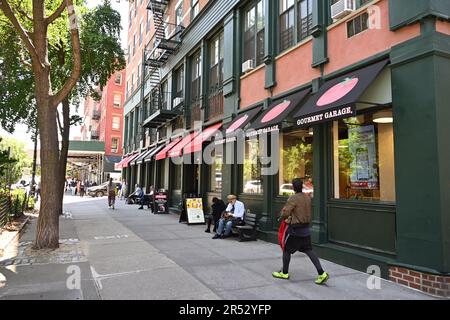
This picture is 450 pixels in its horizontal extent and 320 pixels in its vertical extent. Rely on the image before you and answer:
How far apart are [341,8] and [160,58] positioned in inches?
586

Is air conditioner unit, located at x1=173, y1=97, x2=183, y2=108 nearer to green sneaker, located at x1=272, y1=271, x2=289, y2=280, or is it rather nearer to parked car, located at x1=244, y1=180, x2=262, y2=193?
parked car, located at x1=244, y1=180, x2=262, y2=193

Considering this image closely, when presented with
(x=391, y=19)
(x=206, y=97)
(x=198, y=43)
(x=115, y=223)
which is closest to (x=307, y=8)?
(x=391, y=19)

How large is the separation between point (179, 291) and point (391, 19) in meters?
6.06

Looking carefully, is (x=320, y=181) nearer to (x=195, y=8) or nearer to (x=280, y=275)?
(x=280, y=275)

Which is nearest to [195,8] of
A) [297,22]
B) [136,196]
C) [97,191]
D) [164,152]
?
[164,152]

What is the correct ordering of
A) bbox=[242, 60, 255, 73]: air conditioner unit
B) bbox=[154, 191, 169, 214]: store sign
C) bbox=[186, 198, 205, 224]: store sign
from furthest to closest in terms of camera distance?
bbox=[154, 191, 169, 214]: store sign → bbox=[186, 198, 205, 224]: store sign → bbox=[242, 60, 255, 73]: air conditioner unit

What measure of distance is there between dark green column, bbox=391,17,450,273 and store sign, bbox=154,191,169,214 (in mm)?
13718

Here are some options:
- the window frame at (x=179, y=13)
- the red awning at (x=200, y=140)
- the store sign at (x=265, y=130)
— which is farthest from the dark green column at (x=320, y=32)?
the window frame at (x=179, y=13)

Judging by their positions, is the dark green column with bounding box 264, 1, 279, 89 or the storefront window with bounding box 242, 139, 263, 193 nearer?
the dark green column with bounding box 264, 1, 279, 89

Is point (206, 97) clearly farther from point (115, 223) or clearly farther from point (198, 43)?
point (115, 223)

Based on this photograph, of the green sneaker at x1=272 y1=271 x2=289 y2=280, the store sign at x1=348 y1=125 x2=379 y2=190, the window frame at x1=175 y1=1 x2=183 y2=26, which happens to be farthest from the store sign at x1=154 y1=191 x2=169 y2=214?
the green sneaker at x1=272 y1=271 x2=289 y2=280

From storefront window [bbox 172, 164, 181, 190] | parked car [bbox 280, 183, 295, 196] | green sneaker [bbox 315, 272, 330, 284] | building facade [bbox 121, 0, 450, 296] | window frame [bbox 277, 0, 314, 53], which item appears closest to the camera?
building facade [bbox 121, 0, 450, 296]

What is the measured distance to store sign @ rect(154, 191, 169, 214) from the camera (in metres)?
18.3

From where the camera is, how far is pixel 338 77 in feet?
26.5
